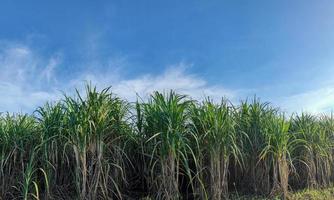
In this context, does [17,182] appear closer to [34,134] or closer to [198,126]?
[34,134]

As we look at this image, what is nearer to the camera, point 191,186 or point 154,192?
point 154,192

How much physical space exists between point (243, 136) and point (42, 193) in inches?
121

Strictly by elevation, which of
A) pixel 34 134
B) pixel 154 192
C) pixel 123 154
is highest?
pixel 34 134

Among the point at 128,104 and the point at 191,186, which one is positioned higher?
the point at 128,104

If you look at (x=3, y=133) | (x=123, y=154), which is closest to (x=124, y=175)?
(x=123, y=154)

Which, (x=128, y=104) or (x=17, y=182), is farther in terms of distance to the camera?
(x=128, y=104)

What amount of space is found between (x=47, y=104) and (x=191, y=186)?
7.40 ft

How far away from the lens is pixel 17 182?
5281mm

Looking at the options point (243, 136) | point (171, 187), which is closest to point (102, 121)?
point (171, 187)

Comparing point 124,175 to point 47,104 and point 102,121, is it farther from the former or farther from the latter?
point 47,104

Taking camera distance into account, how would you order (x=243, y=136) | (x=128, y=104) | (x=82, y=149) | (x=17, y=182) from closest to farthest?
(x=82, y=149) < (x=17, y=182) < (x=128, y=104) < (x=243, y=136)

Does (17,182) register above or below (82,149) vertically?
below

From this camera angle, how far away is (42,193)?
525cm

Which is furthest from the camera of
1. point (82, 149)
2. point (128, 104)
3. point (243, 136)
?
point (243, 136)
